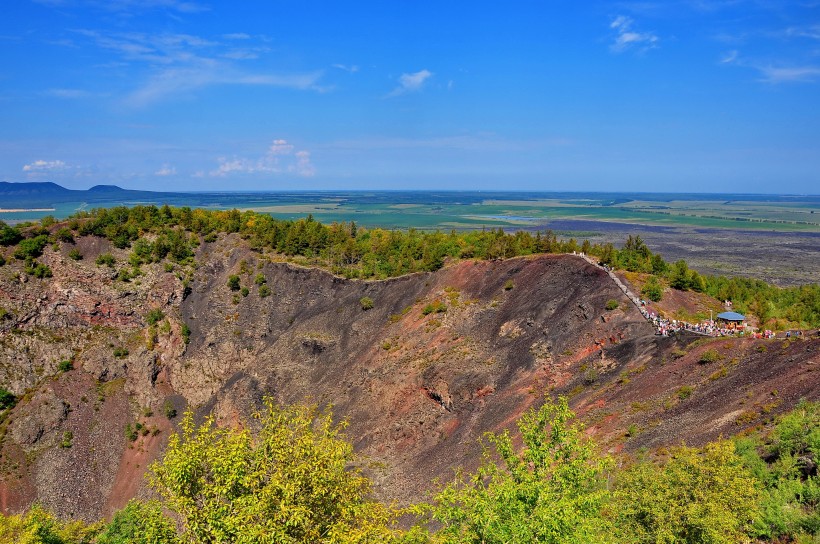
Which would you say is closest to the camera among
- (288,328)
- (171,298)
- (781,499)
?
(781,499)

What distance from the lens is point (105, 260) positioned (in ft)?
265

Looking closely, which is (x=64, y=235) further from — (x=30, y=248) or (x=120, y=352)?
(x=120, y=352)

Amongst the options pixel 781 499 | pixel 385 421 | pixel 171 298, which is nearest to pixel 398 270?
pixel 385 421

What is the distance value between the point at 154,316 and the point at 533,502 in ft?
234

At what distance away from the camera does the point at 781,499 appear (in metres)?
22.2

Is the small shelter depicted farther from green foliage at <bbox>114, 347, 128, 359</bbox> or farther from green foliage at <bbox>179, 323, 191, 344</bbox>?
green foliage at <bbox>114, 347, 128, 359</bbox>

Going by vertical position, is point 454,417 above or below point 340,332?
below

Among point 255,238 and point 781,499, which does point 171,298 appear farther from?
point 781,499

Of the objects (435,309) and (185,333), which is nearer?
(435,309)

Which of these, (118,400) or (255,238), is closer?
(118,400)

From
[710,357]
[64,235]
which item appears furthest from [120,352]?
[710,357]

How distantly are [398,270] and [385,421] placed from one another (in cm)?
2608

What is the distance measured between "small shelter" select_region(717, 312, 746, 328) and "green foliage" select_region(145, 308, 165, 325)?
6846 centimetres

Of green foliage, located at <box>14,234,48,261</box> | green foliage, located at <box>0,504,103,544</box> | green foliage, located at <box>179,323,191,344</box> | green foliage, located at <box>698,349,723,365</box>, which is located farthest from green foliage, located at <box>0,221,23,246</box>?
green foliage, located at <box>698,349,723,365</box>
